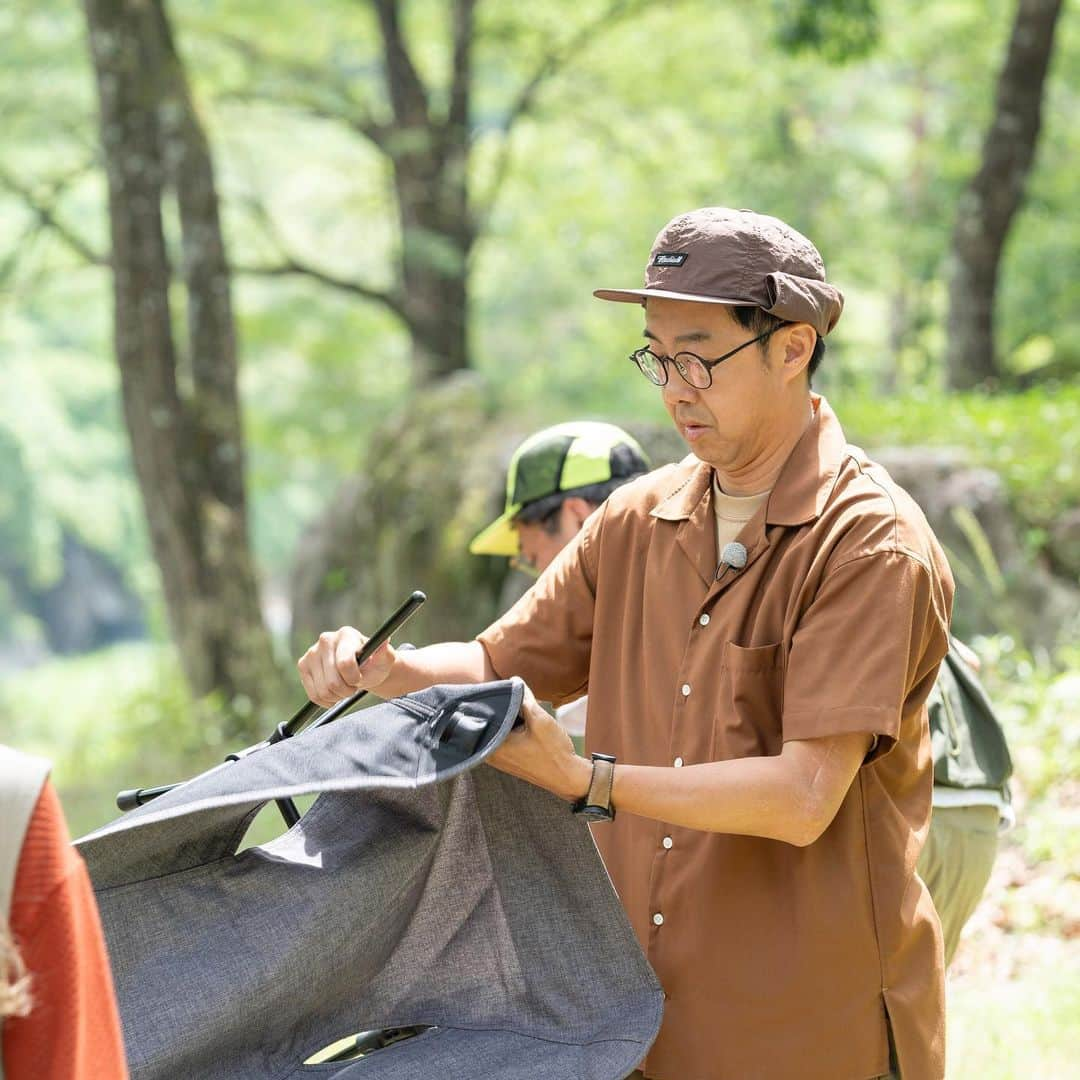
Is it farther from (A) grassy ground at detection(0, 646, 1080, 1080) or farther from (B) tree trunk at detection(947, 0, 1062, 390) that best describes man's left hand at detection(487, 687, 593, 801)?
(B) tree trunk at detection(947, 0, 1062, 390)

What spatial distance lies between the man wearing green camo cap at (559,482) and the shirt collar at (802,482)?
1005 millimetres

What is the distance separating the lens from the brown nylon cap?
2295 mm

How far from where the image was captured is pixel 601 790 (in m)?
2.20

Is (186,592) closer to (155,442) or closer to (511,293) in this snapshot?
(155,442)

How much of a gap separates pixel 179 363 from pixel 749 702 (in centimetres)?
905

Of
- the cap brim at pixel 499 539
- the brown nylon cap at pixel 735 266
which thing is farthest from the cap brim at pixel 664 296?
the cap brim at pixel 499 539

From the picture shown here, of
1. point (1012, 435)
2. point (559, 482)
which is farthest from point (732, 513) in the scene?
point (1012, 435)

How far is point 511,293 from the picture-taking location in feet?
74.3

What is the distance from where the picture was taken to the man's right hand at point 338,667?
2559 millimetres

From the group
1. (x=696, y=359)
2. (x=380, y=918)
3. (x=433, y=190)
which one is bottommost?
(x=433, y=190)

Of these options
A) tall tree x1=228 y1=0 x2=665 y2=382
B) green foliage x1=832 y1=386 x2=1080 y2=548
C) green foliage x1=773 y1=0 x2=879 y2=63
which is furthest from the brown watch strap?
tall tree x1=228 y1=0 x2=665 y2=382

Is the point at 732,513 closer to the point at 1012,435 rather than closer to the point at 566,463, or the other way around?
the point at 566,463

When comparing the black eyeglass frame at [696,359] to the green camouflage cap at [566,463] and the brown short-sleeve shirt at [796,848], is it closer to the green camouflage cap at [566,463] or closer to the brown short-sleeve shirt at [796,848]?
the brown short-sleeve shirt at [796,848]

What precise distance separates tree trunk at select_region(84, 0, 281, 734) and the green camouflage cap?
23.2 ft
